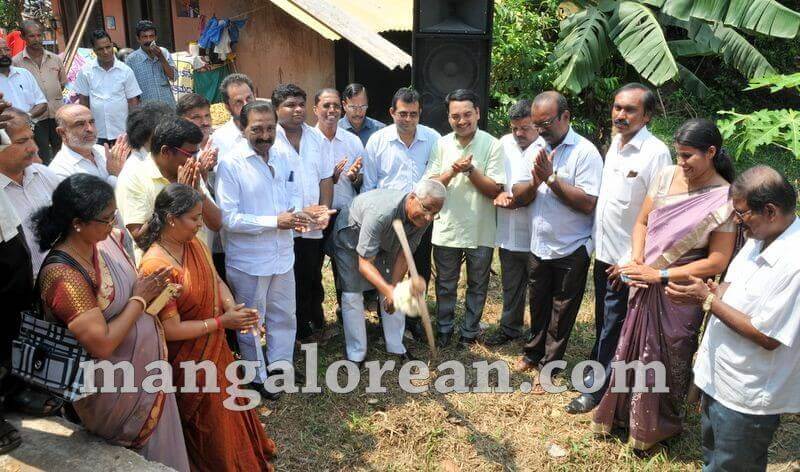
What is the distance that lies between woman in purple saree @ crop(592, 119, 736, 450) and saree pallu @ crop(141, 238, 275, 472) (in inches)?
83.7

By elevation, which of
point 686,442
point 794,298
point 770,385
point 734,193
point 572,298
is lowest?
point 686,442

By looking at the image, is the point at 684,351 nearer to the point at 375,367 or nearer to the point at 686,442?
the point at 686,442

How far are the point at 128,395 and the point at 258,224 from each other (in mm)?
1437

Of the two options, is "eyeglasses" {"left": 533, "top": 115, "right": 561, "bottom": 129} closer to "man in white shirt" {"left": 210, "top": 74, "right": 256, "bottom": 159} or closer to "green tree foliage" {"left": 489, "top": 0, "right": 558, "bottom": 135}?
"man in white shirt" {"left": 210, "top": 74, "right": 256, "bottom": 159}

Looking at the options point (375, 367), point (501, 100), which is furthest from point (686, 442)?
point (501, 100)

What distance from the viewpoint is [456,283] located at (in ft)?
16.5

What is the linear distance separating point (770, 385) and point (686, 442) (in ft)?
4.04

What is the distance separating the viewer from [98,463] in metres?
2.65

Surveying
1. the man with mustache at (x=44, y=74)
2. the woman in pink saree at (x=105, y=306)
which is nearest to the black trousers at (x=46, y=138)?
the man with mustache at (x=44, y=74)

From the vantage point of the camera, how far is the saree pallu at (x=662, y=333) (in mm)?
3420

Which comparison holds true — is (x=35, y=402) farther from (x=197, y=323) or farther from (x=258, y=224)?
(x=258, y=224)

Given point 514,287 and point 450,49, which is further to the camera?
point 450,49

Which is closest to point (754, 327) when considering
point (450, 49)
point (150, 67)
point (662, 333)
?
point (662, 333)

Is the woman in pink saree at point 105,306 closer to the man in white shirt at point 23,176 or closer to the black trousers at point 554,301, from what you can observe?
the man in white shirt at point 23,176
